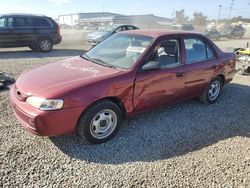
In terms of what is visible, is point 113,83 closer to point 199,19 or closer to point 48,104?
point 48,104

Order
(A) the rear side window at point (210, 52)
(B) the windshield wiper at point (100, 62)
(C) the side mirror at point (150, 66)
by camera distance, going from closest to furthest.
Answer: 1. (C) the side mirror at point (150, 66)
2. (B) the windshield wiper at point (100, 62)
3. (A) the rear side window at point (210, 52)

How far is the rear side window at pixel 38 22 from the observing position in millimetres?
12445

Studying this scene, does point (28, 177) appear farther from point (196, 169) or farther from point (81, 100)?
point (196, 169)

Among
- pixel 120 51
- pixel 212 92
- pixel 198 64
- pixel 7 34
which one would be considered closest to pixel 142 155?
pixel 120 51

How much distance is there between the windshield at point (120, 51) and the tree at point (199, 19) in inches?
2620

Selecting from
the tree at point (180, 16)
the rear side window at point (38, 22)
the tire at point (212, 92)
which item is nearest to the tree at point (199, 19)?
the tree at point (180, 16)

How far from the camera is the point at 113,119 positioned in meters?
3.91

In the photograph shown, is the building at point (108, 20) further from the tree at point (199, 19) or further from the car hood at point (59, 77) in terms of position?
the car hood at point (59, 77)

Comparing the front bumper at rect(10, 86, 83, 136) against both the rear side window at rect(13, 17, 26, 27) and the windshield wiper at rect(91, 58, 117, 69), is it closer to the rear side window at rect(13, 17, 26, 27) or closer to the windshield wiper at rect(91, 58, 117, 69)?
the windshield wiper at rect(91, 58, 117, 69)

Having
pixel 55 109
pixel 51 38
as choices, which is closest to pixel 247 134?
pixel 55 109

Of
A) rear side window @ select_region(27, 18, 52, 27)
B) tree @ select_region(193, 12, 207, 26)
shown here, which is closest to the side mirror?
rear side window @ select_region(27, 18, 52, 27)

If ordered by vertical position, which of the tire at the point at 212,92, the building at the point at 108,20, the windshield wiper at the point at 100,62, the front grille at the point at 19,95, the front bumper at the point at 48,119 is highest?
the windshield wiper at the point at 100,62

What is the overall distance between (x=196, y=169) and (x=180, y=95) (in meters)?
1.74

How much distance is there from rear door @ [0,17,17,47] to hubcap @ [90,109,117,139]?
9.87 meters
